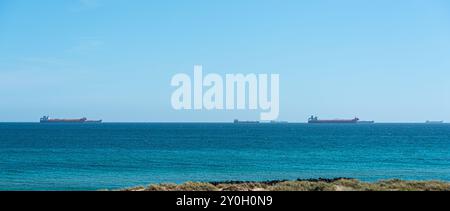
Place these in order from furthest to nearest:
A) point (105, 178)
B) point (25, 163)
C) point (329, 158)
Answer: point (329, 158)
point (25, 163)
point (105, 178)

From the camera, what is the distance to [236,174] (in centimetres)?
3962

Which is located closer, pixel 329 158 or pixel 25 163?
pixel 25 163

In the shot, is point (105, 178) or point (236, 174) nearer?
point (105, 178)

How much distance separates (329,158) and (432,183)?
37.3 meters

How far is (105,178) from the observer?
37219 mm

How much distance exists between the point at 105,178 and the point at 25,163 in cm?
1760

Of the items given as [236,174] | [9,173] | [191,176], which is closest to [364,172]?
[236,174]
